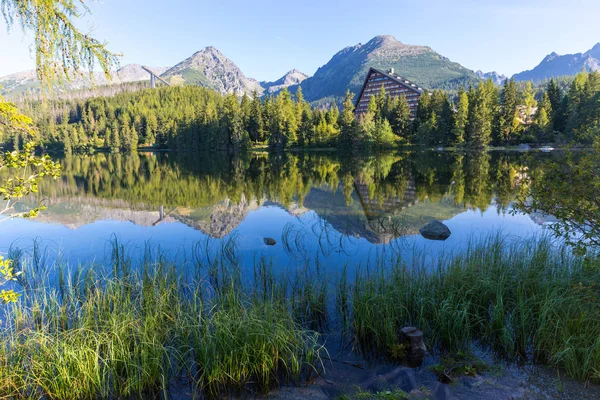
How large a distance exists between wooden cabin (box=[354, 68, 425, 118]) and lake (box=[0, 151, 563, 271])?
7122 cm

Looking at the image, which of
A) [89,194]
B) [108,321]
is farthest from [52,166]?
[89,194]

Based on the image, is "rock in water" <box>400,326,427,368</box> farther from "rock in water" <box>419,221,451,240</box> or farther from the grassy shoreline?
Result: "rock in water" <box>419,221,451,240</box>

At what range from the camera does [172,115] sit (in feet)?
408

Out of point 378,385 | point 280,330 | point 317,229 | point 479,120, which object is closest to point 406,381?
point 378,385

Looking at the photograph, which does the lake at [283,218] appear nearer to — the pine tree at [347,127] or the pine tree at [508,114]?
the pine tree at [508,114]

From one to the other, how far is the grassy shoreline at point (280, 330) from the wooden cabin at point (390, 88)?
3531 inches

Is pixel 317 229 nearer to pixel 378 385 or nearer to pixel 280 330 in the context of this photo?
pixel 280 330

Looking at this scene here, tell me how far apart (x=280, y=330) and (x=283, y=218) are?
39.5 ft

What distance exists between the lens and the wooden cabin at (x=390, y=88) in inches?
3910

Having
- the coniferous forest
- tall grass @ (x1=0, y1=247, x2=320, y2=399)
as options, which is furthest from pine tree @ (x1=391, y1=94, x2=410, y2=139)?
tall grass @ (x1=0, y1=247, x2=320, y2=399)

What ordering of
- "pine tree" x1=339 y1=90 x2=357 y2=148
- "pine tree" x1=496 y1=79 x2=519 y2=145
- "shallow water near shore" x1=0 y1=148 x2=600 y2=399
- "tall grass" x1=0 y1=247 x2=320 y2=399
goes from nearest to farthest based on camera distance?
1. "tall grass" x1=0 y1=247 x2=320 y2=399
2. "shallow water near shore" x1=0 y1=148 x2=600 y2=399
3. "pine tree" x1=496 y1=79 x2=519 y2=145
4. "pine tree" x1=339 y1=90 x2=357 y2=148

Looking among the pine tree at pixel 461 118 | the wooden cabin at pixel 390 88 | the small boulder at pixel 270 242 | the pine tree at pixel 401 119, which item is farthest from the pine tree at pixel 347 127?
the small boulder at pixel 270 242

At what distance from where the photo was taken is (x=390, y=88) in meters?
105

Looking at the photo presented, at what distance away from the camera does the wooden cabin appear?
99.3 metres
